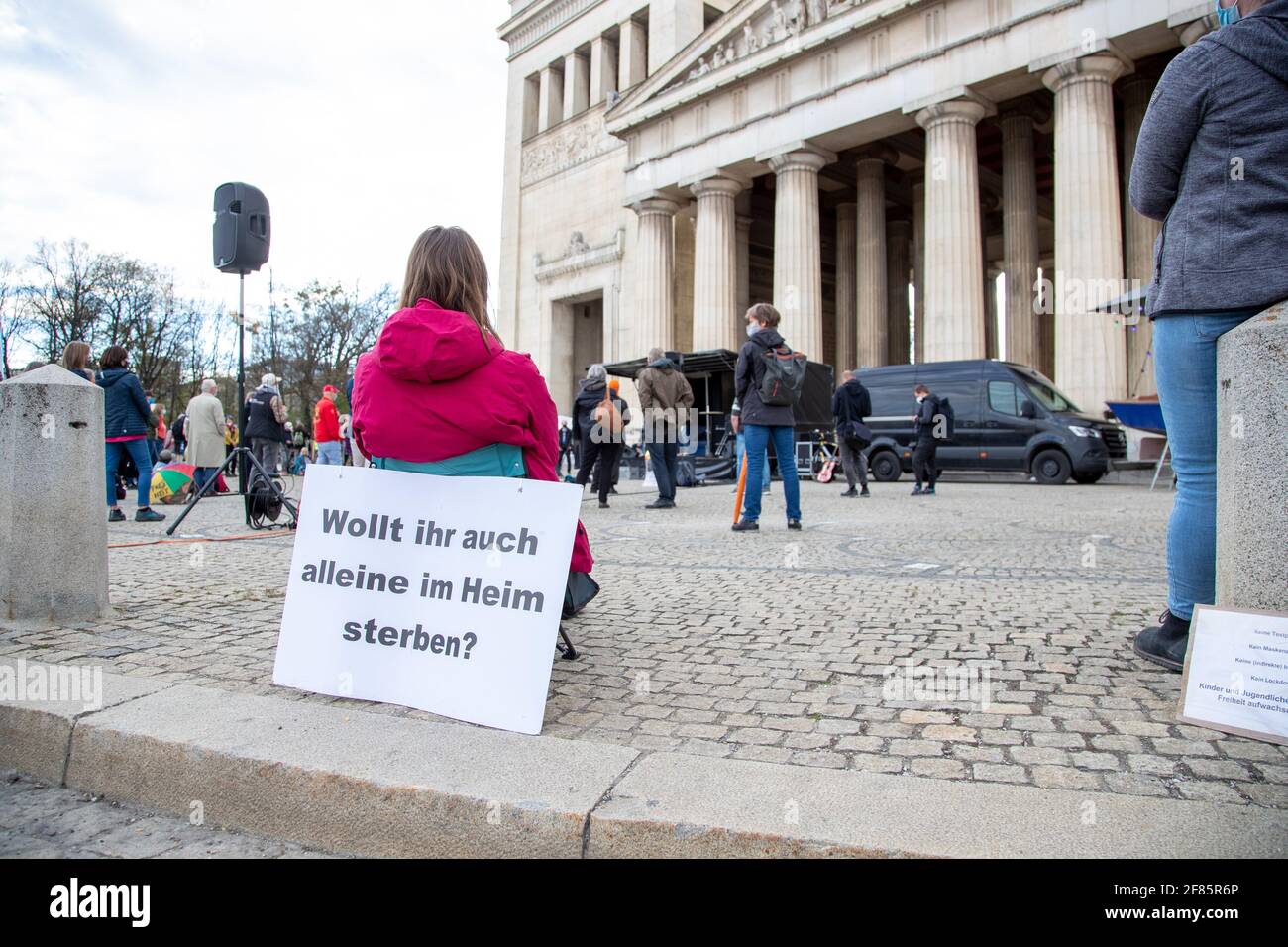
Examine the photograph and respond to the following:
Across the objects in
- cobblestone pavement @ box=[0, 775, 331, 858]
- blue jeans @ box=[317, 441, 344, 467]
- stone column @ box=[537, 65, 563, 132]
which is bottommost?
cobblestone pavement @ box=[0, 775, 331, 858]

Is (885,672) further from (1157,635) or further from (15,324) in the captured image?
(15,324)

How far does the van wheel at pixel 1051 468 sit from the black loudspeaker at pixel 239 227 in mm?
14687

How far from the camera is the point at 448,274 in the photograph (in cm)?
322

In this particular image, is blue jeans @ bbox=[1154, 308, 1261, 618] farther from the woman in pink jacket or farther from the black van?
the black van

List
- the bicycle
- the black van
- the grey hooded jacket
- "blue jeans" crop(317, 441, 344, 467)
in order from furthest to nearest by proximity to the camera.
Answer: the bicycle, the black van, "blue jeans" crop(317, 441, 344, 467), the grey hooded jacket

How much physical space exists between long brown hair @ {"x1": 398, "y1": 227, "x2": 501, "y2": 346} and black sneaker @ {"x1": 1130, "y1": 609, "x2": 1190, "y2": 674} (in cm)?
269

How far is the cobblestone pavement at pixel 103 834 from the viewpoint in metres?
2.19

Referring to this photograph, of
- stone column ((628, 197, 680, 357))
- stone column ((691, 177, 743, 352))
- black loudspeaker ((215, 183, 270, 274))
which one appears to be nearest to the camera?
black loudspeaker ((215, 183, 270, 274))

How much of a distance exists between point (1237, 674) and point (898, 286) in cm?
3681

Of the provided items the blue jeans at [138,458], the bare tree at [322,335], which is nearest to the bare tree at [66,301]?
the bare tree at [322,335]

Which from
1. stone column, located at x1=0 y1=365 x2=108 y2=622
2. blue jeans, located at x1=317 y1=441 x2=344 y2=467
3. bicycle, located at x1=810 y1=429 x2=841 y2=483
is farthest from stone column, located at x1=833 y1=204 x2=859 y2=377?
stone column, located at x1=0 y1=365 x2=108 y2=622

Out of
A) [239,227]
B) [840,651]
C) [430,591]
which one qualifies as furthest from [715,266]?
[430,591]

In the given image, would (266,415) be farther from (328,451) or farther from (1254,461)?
(1254,461)

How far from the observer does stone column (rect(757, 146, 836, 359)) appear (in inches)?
1106
